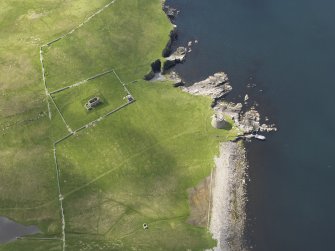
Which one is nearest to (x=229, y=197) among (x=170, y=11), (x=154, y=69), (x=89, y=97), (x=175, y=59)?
(x=89, y=97)

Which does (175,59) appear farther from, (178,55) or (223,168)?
(223,168)

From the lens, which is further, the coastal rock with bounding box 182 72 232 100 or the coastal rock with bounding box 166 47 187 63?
the coastal rock with bounding box 166 47 187 63

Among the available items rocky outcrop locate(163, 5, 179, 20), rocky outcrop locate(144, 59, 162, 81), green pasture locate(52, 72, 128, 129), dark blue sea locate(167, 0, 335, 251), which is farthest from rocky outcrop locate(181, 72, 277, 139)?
rocky outcrop locate(163, 5, 179, 20)

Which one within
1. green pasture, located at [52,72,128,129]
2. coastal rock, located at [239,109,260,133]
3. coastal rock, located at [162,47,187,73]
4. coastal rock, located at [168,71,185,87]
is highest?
coastal rock, located at [162,47,187,73]

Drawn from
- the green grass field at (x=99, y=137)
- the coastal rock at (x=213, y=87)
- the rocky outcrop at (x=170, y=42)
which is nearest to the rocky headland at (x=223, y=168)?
the coastal rock at (x=213, y=87)

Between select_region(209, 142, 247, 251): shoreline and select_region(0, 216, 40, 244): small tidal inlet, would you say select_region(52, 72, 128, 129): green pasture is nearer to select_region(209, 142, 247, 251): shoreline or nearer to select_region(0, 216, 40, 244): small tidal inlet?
select_region(0, 216, 40, 244): small tidal inlet

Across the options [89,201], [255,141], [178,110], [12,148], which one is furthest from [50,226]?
[255,141]
